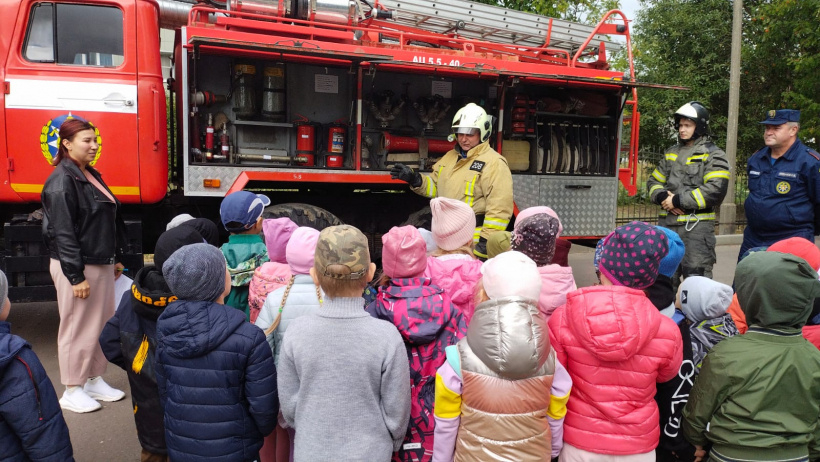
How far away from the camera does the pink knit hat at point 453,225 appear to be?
9.98 feet

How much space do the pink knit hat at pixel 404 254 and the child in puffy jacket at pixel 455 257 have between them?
0.33 m

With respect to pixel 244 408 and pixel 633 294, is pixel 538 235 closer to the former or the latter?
pixel 633 294

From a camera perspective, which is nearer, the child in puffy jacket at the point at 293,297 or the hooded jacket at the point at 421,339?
the hooded jacket at the point at 421,339

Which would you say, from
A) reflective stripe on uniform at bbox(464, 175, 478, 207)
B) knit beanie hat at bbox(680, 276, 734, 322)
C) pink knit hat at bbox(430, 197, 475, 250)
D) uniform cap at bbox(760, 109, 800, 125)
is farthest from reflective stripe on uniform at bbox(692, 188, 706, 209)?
pink knit hat at bbox(430, 197, 475, 250)

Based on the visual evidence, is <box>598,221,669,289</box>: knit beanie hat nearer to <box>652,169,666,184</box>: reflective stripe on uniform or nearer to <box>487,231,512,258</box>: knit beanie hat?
<box>487,231,512,258</box>: knit beanie hat

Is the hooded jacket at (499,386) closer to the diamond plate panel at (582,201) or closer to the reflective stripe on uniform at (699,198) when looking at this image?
the reflective stripe on uniform at (699,198)

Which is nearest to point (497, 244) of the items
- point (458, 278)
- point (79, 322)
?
point (458, 278)

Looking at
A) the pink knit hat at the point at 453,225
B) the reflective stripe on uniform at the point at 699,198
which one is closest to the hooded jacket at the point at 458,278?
the pink knit hat at the point at 453,225

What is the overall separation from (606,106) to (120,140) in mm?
4705

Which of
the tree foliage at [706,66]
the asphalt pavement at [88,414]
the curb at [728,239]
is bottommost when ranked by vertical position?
the asphalt pavement at [88,414]

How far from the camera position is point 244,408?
2.21m

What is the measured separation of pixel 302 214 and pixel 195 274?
117 inches

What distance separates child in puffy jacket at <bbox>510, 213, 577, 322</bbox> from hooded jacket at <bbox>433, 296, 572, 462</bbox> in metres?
0.74

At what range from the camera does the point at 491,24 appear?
20.4 ft
